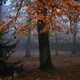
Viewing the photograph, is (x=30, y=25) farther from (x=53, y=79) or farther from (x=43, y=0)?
(x=53, y=79)

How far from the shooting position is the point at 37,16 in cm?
1027

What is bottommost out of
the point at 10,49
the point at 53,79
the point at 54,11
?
the point at 53,79

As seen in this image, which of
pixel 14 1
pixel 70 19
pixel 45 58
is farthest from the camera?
pixel 45 58

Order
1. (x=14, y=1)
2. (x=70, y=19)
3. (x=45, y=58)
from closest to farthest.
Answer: (x=70, y=19) < (x=14, y=1) < (x=45, y=58)

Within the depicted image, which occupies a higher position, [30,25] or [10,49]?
[30,25]

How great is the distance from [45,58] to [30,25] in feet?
17.4

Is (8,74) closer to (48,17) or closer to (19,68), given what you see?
(19,68)

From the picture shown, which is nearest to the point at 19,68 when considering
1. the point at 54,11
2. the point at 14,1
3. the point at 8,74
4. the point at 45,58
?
the point at 8,74

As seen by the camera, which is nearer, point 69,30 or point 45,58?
point 69,30

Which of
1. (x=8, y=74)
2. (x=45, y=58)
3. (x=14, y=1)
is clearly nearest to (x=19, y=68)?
(x=8, y=74)

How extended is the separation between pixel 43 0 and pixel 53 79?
532cm

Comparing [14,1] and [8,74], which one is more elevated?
[14,1]

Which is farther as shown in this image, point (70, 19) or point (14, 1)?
point (14, 1)

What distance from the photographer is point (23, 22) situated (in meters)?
11.0
